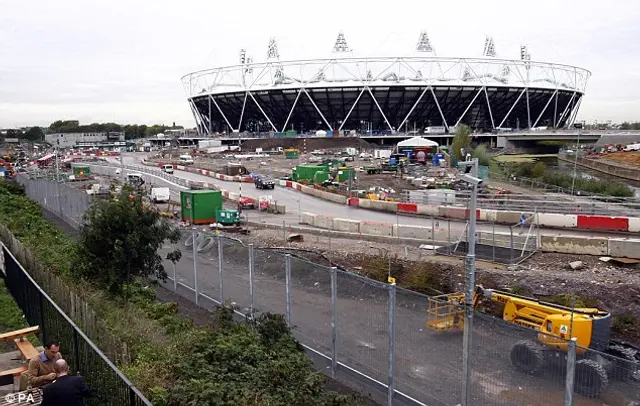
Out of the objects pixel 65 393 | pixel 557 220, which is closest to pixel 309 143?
pixel 557 220

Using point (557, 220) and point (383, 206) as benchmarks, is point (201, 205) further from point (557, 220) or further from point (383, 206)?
point (557, 220)

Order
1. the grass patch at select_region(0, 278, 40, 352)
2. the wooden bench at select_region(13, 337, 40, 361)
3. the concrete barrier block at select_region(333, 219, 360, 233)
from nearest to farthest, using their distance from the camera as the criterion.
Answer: the wooden bench at select_region(13, 337, 40, 361), the grass patch at select_region(0, 278, 40, 352), the concrete barrier block at select_region(333, 219, 360, 233)

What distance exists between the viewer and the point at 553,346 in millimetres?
6477

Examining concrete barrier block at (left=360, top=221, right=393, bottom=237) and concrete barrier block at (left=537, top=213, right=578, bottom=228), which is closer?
concrete barrier block at (left=360, top=221, right=393, bottom=237)

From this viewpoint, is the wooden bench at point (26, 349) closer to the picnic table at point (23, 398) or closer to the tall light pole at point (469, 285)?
the picnic table at point (23, 398)

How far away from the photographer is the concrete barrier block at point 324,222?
25.4 m

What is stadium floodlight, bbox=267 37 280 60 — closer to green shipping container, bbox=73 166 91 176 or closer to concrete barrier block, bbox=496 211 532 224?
green shipping container, bbox=73 166 91 176

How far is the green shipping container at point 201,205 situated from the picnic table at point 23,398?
19.6 metres

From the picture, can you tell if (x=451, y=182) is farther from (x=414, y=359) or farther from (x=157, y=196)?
(x=414, y=359)

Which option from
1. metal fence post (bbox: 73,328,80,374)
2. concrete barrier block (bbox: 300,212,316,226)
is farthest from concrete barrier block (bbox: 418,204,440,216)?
metal fence post (bbox: 73,328,80,374)

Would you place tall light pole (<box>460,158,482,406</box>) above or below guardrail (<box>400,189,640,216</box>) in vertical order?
above

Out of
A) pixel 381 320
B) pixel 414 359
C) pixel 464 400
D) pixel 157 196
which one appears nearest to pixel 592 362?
pixel 464 400

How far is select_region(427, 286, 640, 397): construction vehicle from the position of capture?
5656mm

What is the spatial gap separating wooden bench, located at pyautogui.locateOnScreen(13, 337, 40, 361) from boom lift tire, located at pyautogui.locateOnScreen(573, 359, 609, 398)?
6.58 m
